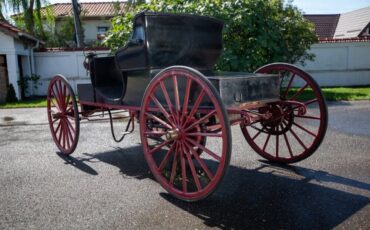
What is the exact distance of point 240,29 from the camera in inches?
486

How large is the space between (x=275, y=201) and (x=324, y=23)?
32738 mm

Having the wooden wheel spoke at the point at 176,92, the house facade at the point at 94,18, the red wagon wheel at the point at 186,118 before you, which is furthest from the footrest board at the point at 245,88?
the house facade at the point at 94,18

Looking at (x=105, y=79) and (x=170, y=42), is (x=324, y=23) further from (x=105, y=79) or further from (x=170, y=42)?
(x=170, y=42)

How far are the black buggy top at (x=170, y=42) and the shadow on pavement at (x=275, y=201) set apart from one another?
146 centimetres

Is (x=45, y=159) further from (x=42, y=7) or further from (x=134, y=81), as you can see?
(x=42, y=7)

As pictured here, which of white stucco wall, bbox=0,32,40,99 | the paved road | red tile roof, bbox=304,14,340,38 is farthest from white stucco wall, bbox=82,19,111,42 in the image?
the paved road

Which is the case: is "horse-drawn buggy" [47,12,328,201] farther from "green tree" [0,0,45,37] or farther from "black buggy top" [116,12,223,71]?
"green tree" [0,0,45,37]

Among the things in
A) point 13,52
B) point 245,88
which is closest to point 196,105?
point 245,88

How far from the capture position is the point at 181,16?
4754mm

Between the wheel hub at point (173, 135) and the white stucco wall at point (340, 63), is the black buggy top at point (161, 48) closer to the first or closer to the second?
the wheel hub at point (173, 135)

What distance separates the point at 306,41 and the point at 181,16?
1086 cm

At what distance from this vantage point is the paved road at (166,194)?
3.50 meters

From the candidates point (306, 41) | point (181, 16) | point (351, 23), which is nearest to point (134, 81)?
point (181, 16)

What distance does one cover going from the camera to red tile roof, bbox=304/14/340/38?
3231 centimetres
